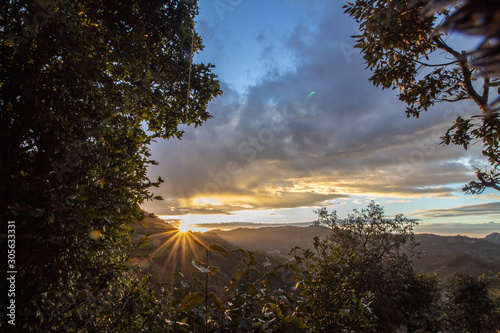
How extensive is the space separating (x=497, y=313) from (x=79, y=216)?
3473 cm

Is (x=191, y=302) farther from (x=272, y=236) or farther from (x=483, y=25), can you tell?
(x=272, y=236)

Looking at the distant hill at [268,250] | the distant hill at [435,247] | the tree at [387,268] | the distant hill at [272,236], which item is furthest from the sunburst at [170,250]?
the distant hill at [272,236]

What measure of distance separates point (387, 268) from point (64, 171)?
23681 mm

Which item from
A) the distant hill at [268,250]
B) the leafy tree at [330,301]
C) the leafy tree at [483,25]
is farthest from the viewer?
the distant hill at [268,250]

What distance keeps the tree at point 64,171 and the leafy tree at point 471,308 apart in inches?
1265

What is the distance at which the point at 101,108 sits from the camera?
11.8ft

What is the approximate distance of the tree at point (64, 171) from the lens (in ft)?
9.36

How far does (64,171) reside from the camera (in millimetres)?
3062

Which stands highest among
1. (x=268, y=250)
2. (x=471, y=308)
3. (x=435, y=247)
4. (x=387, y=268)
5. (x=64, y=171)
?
(x=64, y=171)

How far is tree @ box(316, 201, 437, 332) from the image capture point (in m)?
17.7

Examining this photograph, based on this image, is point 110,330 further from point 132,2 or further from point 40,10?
point 132,2

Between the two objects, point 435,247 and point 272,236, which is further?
point 435,247

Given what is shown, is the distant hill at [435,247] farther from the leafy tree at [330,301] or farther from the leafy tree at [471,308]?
the leafy tree at [330,301]

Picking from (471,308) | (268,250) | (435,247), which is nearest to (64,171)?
(471,308)
